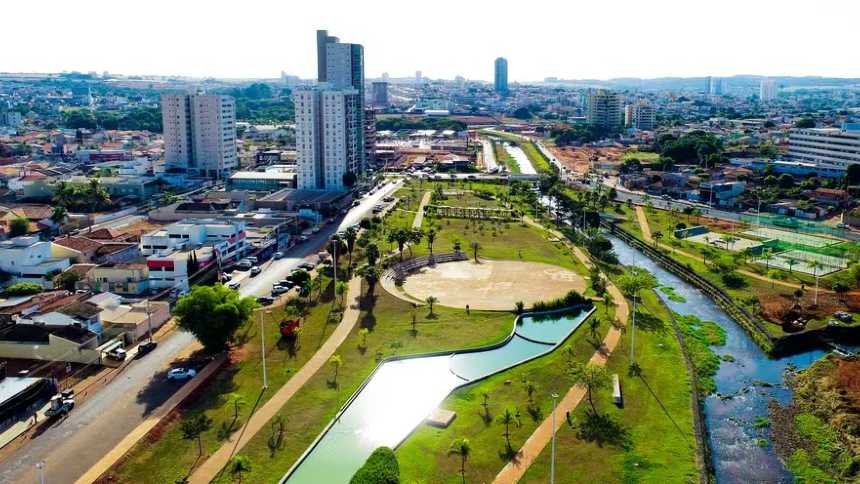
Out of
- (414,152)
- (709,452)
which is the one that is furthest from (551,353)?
(414,152)

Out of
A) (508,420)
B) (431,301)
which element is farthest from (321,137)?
(508,420)

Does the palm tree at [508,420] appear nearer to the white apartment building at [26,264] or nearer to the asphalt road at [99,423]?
the asphalt road at [99,423]

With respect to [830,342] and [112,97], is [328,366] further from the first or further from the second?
[112,97]

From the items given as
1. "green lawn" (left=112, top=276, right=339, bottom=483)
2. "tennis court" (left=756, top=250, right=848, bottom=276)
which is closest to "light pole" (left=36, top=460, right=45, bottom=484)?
"green lawn" (left=112, top=276, right=339, bottom=483)

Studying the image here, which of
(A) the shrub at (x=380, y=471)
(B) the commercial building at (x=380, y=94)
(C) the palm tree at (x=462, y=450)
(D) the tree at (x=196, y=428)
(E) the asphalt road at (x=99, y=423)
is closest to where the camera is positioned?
(A) the shrub at (x=380, y=471)

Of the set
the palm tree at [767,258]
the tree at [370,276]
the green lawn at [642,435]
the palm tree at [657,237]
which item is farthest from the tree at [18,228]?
the palm tree at [767,258]

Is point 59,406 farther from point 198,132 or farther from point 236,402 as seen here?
point 198,132

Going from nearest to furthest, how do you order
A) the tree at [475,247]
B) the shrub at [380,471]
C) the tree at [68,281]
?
the shrub at [380,471]
the tree at [68,281]
the tree at [475,247]

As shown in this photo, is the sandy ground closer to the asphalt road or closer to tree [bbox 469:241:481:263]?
tree [bbox 469:241:481:263]
